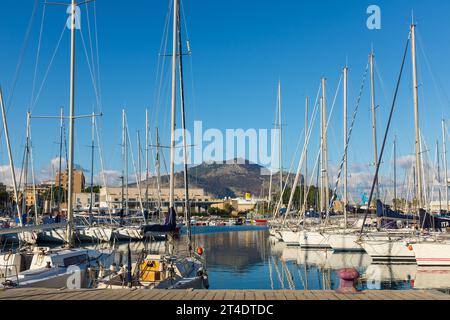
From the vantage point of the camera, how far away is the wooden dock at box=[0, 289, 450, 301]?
1230cm

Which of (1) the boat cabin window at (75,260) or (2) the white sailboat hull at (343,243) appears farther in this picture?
(2) the white sailboat hull at (343,243)

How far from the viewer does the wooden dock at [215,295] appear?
12305mm

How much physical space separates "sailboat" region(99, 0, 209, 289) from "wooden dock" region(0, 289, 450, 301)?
15.4ft

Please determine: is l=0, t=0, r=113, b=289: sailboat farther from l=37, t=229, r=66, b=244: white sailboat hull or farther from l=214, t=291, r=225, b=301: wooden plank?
l=37, t=229, r=66, b=244: white sailboat hull

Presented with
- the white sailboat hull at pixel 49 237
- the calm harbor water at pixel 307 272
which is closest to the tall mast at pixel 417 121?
the calm harbor water at pixel 307 272

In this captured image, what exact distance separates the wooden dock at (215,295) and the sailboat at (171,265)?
15.4ft

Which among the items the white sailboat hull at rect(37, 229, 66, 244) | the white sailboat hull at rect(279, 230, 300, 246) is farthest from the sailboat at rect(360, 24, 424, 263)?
the white sailboat hull at rect(37, 229, 66, 244)

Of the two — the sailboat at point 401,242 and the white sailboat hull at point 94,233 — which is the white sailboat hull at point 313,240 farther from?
the white sailboat hull at point 94,233

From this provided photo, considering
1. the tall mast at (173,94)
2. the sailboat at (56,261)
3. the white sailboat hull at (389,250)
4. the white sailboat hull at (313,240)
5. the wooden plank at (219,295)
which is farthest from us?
the white sailboat hull at (313,240)
